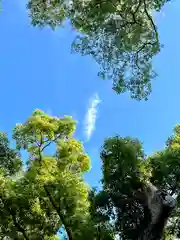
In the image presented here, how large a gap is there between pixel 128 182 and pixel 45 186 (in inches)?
113

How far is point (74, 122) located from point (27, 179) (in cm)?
287

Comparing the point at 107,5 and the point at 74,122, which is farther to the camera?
the point at 74,122

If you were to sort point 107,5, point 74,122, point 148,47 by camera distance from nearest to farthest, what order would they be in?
point 107,5 → point 148,47 → point 74,122

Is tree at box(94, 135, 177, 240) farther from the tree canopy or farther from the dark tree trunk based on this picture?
the dark tree trunk

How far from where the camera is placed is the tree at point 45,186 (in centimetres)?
1591

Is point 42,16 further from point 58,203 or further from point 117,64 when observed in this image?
point 58,203

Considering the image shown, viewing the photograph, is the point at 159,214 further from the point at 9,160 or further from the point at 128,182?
the point at 9,160

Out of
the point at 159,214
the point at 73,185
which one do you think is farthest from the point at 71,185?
the point at 159,214

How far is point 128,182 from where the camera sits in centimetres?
1566

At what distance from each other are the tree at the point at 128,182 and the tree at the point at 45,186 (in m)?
0.91

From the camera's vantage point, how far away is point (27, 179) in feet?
52.4

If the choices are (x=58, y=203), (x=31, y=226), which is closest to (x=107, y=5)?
(x=58, y=203)

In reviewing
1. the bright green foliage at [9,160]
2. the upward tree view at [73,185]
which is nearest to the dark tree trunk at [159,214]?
the upward tree view at [73,185]

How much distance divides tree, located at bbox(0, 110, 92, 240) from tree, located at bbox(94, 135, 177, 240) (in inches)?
35.7
